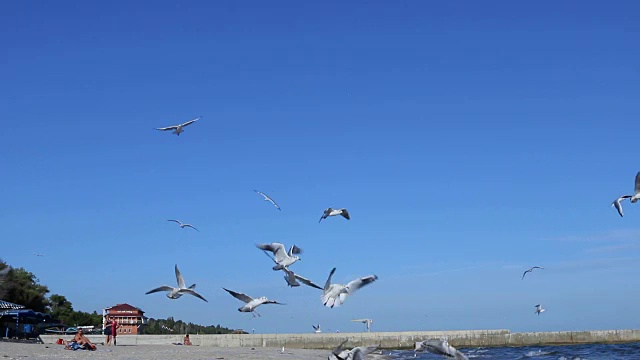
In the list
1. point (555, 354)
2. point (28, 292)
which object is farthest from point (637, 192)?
point (28, 292)

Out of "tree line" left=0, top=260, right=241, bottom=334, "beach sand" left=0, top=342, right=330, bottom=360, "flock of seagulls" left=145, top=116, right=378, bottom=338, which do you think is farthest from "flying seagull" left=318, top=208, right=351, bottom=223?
"tree line" left=0, top=260, right=241, bottom=334

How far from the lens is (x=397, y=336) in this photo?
215 ft

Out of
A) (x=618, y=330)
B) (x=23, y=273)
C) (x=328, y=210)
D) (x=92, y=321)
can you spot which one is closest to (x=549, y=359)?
(x=328, y=210)

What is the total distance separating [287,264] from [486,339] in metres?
56.5

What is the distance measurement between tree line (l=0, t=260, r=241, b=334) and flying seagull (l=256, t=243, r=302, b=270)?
41.8 m

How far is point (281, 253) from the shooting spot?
14.6m

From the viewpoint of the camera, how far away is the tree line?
63.1 metres

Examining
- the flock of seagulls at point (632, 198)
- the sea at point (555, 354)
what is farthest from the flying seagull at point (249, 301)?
the sea at point (555, 354)

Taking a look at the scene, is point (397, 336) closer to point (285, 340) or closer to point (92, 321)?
point (285, 340)

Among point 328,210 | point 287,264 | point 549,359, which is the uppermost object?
point 328,210

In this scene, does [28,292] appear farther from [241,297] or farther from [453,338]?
[241,297]

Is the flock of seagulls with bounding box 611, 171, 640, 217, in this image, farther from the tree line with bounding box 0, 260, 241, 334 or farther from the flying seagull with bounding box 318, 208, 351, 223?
the tree line with bounding box 0, 260, 241, 334

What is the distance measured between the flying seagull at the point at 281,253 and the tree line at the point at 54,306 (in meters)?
41.8

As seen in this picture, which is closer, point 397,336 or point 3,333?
point 3,333
